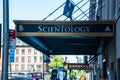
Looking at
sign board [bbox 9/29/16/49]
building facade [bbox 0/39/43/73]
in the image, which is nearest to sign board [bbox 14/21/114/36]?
sign board [bbox 9/29/16/49]

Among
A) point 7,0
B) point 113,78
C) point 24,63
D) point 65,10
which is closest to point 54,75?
point 65,10

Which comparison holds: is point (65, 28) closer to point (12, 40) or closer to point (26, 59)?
point (12, 40)

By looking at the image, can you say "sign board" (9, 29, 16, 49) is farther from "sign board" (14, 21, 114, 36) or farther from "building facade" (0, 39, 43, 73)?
"building facade" (0, 39, 43, 73)

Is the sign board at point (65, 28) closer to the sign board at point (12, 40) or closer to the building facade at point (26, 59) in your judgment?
the sign board at point (12, 40)

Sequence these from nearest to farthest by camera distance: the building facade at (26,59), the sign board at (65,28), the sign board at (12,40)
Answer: the sign board at (12,40)
the sign board at (65,28)
the building facade at (26,59)

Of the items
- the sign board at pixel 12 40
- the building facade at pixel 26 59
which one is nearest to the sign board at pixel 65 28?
the sign board at pixel 12 40

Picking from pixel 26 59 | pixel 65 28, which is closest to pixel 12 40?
pixel 65 28

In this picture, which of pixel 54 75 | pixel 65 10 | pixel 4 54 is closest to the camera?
pixel 4 54

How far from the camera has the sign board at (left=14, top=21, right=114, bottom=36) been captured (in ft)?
52.2

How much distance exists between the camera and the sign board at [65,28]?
15.9 meters

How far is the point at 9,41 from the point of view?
12930mm

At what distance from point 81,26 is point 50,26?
1167mm

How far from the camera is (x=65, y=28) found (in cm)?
1608

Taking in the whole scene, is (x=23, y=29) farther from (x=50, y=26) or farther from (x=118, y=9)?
(x=118, y=9)
